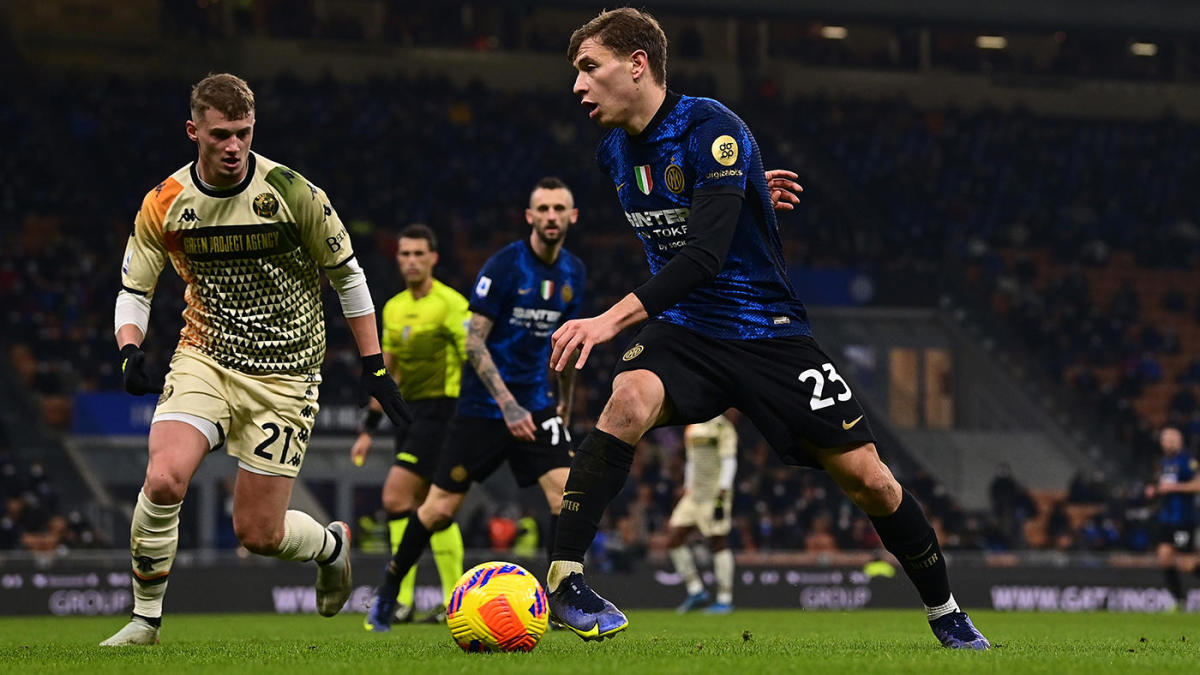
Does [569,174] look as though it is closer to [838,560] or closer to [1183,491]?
[838,560]

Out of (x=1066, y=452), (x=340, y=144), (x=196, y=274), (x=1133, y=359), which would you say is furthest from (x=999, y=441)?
(x=196, y=274)

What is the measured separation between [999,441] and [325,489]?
1320 centimetres

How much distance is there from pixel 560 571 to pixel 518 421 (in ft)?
12.3

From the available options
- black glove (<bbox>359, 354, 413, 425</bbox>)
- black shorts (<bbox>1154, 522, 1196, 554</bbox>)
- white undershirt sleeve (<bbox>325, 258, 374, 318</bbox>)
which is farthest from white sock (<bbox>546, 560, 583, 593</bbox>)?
black shorts (<bbox>1154, 522, 1196, 554</bbox>)

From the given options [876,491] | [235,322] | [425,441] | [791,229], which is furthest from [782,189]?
[791,229]

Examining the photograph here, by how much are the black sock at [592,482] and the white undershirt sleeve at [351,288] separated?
71.1 inches

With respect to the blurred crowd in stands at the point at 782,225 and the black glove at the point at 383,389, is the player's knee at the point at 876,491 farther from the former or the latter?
the blurred crowd in stands at the point at 782,225

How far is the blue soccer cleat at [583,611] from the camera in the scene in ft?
19.6

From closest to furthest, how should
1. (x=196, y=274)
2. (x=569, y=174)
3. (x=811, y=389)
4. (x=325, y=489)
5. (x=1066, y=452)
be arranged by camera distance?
(x=811, y=389) < (x=196, y=274) < (x=325, y=489) < (x=1066, y=452) < (x=569, y=174)

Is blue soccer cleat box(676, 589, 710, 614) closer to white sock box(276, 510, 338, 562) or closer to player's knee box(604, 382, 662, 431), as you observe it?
white sock box(276, 510, 338, 562)

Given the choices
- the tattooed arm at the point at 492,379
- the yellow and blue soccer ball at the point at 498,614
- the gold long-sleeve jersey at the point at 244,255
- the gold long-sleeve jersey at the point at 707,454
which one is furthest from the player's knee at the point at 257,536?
the gold long-sleeve jersey at the point at 707,454

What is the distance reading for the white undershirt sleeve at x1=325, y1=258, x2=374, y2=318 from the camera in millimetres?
7613

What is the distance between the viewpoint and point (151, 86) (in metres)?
32.1

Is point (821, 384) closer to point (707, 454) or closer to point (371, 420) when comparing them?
point (371, 420)
